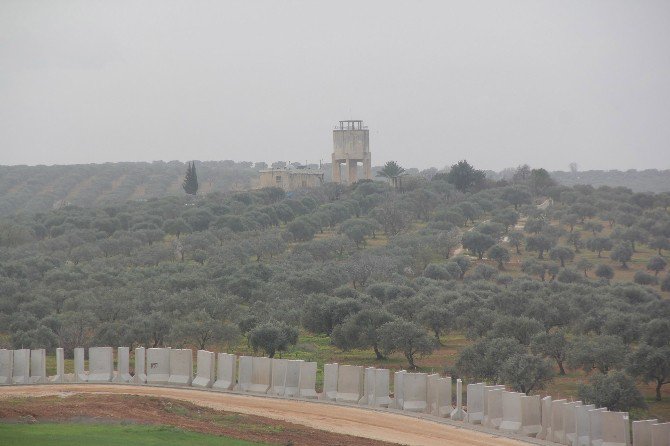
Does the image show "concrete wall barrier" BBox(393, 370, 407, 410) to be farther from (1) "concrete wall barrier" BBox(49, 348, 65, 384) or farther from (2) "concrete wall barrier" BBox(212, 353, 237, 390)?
(1) "concrete wall barrier" BBox(49, 348, 65, 384)

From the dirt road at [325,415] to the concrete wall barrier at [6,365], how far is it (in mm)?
982

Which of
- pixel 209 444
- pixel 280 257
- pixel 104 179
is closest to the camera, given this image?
pixel 209 444

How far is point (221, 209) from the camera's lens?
4031 inches

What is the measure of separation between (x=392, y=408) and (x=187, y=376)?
22.6 feet

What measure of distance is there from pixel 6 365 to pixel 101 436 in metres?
12.9

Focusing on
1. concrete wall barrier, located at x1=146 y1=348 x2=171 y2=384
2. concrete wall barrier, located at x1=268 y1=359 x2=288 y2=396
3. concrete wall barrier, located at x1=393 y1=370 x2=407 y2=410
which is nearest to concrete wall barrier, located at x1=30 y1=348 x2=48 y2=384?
concrete wall barrier, located at x1=146 y1=348 x2=171 y2=384

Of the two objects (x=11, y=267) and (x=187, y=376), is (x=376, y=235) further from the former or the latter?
(x=187, y=376)

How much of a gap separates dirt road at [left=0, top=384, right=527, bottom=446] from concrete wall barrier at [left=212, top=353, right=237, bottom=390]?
63 cm

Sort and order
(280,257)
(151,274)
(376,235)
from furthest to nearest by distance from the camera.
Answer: (376,235)
(280,257)
(151,274)

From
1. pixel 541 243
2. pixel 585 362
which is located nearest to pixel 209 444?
pixel 585 362

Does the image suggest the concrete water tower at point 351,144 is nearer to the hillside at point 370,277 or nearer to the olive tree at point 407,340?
the hillside at point 370,277

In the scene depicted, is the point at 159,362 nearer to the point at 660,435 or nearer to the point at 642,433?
the point at 642,433

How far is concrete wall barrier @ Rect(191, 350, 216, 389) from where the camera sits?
108 feet

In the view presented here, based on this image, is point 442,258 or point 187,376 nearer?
point 187,376
